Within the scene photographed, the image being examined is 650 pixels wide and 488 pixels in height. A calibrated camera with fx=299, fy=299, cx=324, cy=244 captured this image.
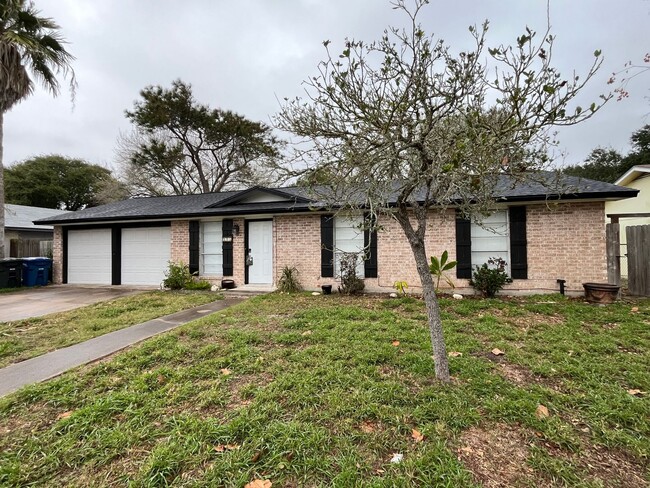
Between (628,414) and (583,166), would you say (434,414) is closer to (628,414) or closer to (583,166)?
(628,414)

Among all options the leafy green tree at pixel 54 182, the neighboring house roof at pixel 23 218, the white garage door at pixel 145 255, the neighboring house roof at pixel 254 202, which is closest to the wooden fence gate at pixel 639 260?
the neighboring house roof at pixel 254 202

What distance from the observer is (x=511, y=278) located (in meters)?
7.68

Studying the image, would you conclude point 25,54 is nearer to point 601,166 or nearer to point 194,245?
point 194,245

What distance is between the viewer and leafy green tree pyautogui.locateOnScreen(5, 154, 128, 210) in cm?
2586

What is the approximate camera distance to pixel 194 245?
10016 millimetres

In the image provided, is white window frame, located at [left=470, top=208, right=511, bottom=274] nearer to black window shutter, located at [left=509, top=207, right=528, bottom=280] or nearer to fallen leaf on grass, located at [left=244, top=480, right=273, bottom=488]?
black window shutter, located at [left=509, top=207, right=528, bottom=280]

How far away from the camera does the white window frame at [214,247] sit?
1000cm

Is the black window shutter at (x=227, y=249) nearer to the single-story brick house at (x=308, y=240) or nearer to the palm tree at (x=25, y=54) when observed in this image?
the single-story brick house at (x=308, y=240)

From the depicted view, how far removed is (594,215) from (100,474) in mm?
9848

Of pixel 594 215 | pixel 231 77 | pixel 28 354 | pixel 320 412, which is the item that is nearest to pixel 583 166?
pixel 594 215

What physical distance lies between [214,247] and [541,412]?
9.48 m

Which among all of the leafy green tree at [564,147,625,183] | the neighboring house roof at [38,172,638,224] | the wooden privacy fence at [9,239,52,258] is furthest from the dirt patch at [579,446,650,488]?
the leafy green tree at [564,147,625,183]

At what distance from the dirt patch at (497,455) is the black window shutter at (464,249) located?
605 centimetres

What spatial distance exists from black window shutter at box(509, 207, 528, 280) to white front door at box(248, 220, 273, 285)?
6.80 m
